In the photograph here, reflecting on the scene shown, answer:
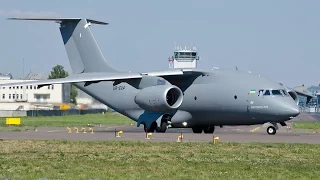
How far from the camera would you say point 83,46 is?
44688 millimetres

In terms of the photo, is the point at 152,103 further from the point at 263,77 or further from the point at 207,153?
the point at 207,153

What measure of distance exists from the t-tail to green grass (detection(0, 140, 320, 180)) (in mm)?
15811

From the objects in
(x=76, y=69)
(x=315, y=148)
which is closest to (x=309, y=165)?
(x=315, y=148)

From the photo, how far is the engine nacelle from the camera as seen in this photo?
38.8m

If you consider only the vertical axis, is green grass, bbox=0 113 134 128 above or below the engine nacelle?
below

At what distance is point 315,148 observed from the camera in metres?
26.8

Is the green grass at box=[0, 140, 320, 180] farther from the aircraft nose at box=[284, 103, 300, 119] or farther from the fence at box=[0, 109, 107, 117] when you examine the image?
the fence at box=[0, 109, 107, 117]

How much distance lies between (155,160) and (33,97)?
9221cm

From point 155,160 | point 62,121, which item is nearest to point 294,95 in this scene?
point 155,160

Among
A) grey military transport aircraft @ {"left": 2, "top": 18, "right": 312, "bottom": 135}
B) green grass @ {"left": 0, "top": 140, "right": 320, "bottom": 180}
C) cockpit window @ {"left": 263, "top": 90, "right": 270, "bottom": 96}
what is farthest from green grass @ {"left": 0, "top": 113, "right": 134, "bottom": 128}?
green grass @ {"left": 0, "top": 140, "right": 320, "bottom": 180}

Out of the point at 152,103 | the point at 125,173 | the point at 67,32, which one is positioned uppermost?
the point at 67,32

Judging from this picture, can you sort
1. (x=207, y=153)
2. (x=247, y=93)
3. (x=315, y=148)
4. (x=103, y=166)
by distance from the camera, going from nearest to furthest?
1. (x=103, y=166)
2. (x=207, y=153)
3. (x=315, y=148)
4. (x=247, y=93)

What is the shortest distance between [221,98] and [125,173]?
21277 millimetres

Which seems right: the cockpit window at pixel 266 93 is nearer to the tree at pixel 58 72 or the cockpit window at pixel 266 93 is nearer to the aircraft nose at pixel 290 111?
the aircraft nose at pixel 290 111
